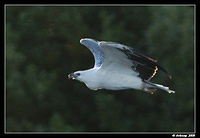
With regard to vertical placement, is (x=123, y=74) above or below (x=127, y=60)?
below

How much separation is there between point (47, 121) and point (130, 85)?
6492 millimetres

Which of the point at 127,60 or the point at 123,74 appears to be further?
the point at 123,74

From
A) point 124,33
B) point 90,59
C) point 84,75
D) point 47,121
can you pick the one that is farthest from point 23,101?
point 84,75

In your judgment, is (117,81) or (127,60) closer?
(127,60)

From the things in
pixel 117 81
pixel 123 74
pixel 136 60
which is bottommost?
pixel 117 81

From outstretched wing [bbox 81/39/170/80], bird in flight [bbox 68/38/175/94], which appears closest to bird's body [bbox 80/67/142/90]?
bird in flight [bbox 68/38/175/94]

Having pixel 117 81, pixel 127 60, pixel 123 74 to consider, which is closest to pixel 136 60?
pixel 127 60

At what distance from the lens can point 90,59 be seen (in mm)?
14539

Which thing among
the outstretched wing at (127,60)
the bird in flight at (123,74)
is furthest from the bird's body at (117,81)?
the outstretched wing at (127,60)

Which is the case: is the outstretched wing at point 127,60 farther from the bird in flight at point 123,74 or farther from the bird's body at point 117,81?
the bird's body at point 117,81

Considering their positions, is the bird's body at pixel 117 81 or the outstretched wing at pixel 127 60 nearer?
the outstretched wing at pixel 127 60

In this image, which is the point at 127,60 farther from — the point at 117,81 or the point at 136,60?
the point at 117,81

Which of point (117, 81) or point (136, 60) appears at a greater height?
point (136, 60)

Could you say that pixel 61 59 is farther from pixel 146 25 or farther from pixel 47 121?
pixel 146 25
